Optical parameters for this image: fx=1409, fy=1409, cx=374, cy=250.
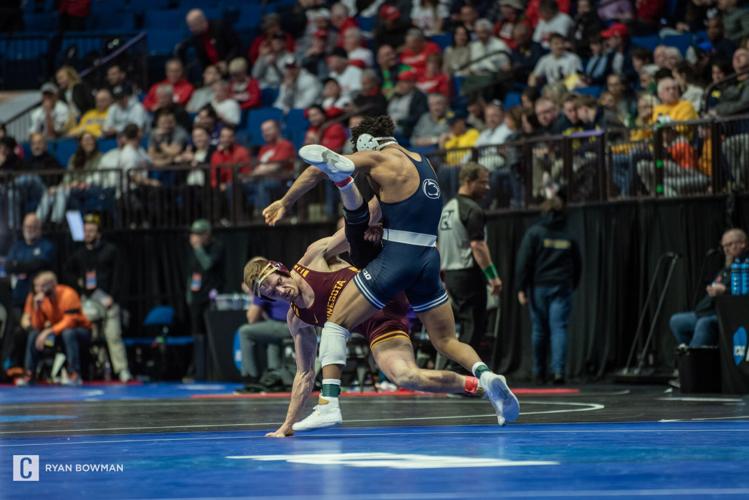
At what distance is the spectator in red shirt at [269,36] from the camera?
2131cm

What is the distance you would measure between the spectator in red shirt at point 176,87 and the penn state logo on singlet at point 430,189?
44.7 ft

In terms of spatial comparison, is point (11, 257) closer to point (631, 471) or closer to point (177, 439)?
point (177, 439)

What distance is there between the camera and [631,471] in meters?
5.63

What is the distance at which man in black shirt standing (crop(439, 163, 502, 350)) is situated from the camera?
12.1m

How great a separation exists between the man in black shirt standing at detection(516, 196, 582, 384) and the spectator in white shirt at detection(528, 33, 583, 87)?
3209mm

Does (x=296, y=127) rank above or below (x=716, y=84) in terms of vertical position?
above

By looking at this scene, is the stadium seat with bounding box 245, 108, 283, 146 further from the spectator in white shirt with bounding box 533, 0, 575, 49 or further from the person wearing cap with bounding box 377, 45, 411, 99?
the spectator in white shirt with bounding box 533, 0, 575, 49

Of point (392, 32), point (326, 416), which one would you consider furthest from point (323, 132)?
point (326, 416)

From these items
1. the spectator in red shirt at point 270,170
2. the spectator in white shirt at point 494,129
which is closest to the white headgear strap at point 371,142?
the spectator in white shirt at point 494,129

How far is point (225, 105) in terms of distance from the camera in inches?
797

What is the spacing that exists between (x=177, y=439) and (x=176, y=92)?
14137mm

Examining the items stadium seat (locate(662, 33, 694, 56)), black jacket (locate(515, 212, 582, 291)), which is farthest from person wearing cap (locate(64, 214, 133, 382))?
stadium seat (locate(662, 33, 694, 56))

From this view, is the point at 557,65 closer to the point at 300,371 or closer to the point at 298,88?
the point at 298,88

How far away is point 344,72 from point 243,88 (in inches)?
65.4
